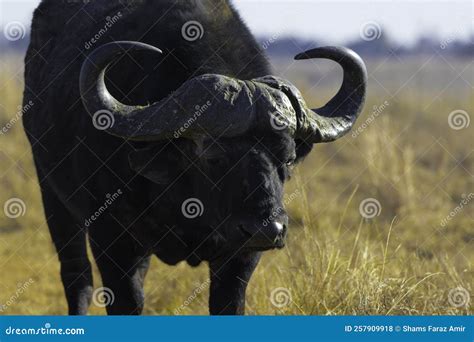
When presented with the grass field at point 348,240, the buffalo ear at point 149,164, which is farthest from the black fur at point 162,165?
the grass field at point 348,240

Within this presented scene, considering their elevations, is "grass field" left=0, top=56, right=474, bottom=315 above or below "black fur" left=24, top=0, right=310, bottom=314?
below

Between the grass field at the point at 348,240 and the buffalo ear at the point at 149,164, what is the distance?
155cm

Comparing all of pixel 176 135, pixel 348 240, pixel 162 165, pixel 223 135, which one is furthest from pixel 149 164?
pixel 348 240

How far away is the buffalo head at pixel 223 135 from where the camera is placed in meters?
6.07

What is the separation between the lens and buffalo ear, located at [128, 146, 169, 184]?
652cm

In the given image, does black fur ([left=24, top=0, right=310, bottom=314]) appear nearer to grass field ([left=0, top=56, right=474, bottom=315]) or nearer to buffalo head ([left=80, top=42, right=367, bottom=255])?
buffalo head ([left=80, top=42, right=367, bottom=255])

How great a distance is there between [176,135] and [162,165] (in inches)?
11.4

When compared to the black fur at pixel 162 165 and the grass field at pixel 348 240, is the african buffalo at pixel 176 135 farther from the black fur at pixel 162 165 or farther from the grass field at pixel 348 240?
the grass field at pixel 348 240

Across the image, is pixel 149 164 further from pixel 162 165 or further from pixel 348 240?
pixel 348 240

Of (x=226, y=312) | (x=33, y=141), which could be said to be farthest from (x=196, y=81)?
(x=33, y=141)

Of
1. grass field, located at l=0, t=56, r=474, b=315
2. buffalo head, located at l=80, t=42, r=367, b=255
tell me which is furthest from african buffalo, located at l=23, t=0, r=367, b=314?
grass field, located at l=0, t=56, r=474, b=315

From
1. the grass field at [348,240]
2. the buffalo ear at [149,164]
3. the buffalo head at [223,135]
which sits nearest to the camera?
the buffalo head at [223,135]

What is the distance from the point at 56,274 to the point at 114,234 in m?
4.73

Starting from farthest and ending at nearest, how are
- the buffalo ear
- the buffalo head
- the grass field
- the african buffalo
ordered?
1. the grass field
2. the buffalo ear
3. the african buffalo
4. the buffalo head
